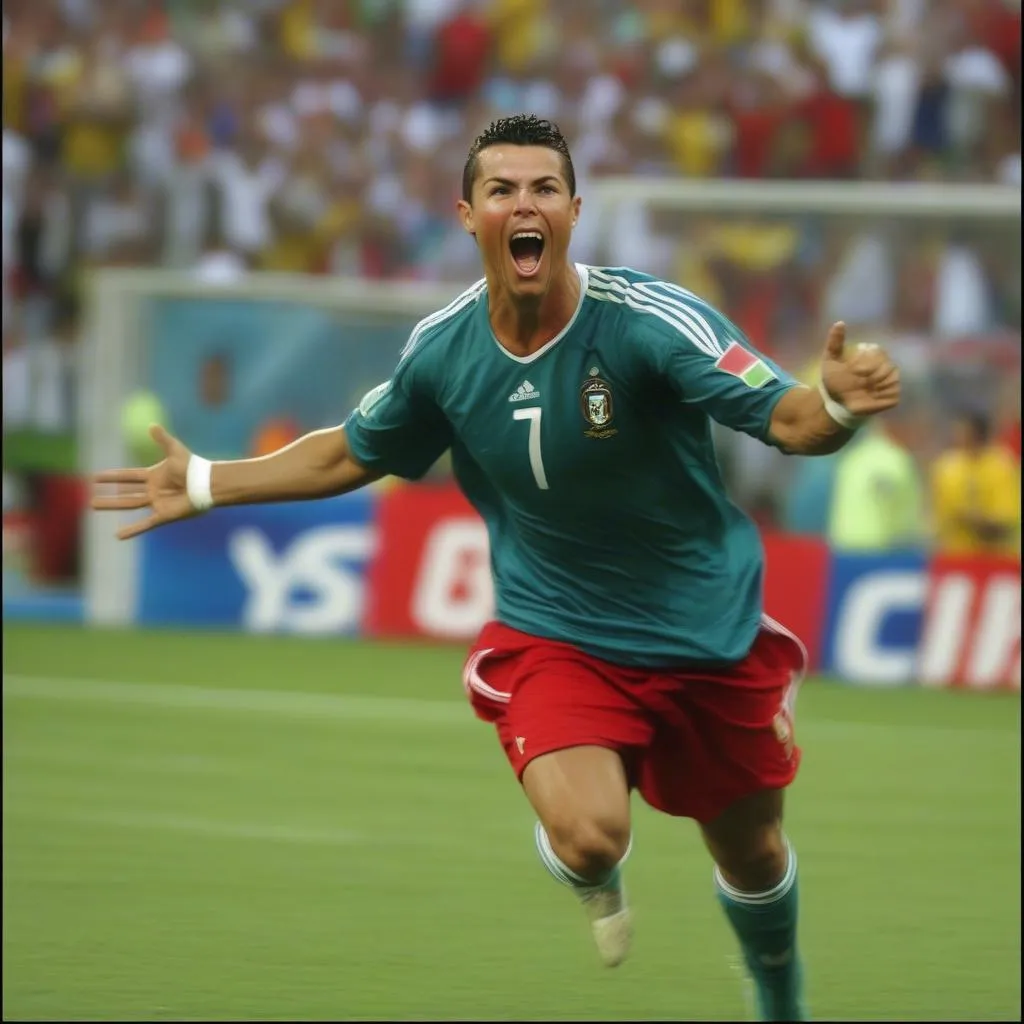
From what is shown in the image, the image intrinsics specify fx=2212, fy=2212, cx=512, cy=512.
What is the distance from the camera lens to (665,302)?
5.32 meters

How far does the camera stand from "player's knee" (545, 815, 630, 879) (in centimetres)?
515

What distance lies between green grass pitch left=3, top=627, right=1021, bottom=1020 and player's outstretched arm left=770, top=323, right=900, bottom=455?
2094 mm

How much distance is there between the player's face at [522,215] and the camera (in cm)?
520

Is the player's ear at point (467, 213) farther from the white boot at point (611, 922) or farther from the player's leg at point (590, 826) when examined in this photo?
the white boot at point (611, 922)

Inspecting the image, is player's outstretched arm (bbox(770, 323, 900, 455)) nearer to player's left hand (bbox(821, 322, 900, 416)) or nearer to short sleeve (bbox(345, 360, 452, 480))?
player's left hand (bbox(821, 322, 900, 416))

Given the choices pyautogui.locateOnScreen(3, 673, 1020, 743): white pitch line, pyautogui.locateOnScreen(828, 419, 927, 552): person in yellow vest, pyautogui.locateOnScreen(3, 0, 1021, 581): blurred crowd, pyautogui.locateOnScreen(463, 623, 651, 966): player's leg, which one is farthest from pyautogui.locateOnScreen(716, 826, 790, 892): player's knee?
pyautogui.locateOnScreen(3, 0, 1021, 581): blurred crowd

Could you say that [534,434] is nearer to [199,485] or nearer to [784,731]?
[784,731]

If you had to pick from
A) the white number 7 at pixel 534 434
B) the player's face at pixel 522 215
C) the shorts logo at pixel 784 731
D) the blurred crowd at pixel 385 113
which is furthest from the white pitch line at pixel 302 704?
the player's face at pixel 522 215

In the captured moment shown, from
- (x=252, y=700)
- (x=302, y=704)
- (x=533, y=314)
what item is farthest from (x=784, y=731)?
(x=252, y=700)

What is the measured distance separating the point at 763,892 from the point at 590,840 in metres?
0.82

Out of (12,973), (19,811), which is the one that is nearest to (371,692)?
(19,811)

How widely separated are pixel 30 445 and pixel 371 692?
6181 mm

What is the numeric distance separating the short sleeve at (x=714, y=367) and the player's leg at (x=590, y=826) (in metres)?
0.89

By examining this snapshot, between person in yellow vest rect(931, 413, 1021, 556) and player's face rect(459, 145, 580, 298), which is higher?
player's face rect(459, 145, 580, 298)
